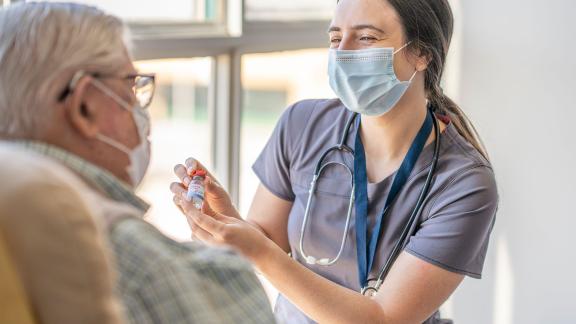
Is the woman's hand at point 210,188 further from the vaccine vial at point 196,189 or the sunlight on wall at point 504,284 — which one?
the sunlight on wall at point 504,284

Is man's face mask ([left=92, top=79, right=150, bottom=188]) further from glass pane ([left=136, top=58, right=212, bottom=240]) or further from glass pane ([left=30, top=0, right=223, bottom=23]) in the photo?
glass pane ([left=136, top=58, right=212, bottom=240])

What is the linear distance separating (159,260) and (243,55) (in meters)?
1.73

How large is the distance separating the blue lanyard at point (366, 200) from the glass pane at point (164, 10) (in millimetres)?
745

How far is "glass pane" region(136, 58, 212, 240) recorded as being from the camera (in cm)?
252

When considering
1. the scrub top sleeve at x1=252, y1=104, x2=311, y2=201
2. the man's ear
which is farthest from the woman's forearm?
the man's ear

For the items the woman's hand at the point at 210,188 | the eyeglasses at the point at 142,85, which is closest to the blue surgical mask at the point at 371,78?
the woman's hand at the point at 210,188

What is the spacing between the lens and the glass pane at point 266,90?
9.41 ft

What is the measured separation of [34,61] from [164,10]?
4.54ft

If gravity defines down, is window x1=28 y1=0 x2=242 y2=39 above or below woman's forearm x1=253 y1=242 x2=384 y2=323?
above

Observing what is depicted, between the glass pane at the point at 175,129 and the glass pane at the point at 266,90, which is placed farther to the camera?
the glass pane at the point at 266,90

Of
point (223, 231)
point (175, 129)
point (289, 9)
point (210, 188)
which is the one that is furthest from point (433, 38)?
point (289, 9)

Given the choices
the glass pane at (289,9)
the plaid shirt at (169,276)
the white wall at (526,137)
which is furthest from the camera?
the white wall at (526,137)

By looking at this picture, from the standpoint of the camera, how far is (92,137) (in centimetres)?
117

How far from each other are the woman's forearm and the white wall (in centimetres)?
158
